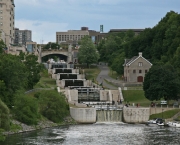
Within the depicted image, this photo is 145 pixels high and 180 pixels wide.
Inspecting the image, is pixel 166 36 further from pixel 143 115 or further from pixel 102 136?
pixel 102 136

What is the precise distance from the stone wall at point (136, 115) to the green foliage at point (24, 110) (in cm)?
2276

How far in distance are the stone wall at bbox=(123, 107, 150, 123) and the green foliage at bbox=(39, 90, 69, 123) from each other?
13.8 metres

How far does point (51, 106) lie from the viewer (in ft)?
422

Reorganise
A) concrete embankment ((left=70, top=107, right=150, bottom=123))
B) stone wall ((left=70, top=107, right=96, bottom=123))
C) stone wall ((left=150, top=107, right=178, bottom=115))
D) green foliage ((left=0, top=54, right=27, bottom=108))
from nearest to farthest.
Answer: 1. green foliage ((left=0, top=54, right=27, bottom=108))
2. stone wall ((left=70, top=107, right=96, bottom=123))
3. concrete embankment ((left=70, top=107, right=150, bottom=123))
4. stone wall ((left=150, top=107, right=178, bottom=115))

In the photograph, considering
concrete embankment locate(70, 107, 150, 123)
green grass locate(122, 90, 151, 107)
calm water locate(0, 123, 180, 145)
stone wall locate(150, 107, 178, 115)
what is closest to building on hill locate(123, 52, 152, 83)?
green grass locate(122, 90, 151, 107)

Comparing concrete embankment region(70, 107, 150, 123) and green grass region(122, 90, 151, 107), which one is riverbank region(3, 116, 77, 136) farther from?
green grass region(122, 90, 151, 107)

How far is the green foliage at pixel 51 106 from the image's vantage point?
12812cm

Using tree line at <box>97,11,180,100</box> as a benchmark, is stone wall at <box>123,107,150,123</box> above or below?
below

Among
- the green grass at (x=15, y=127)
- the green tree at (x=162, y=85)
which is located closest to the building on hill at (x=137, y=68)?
the green tree at (x=162, y=85)

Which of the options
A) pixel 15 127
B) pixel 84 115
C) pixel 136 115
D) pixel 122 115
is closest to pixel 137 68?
pixel 122 115

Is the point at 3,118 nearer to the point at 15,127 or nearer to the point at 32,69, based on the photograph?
the point at 15,127

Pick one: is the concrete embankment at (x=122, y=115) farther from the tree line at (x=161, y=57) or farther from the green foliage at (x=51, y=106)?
the tree line at (x=161, y=57)

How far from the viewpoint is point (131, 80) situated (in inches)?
6870

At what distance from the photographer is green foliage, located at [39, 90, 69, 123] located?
128 metres
